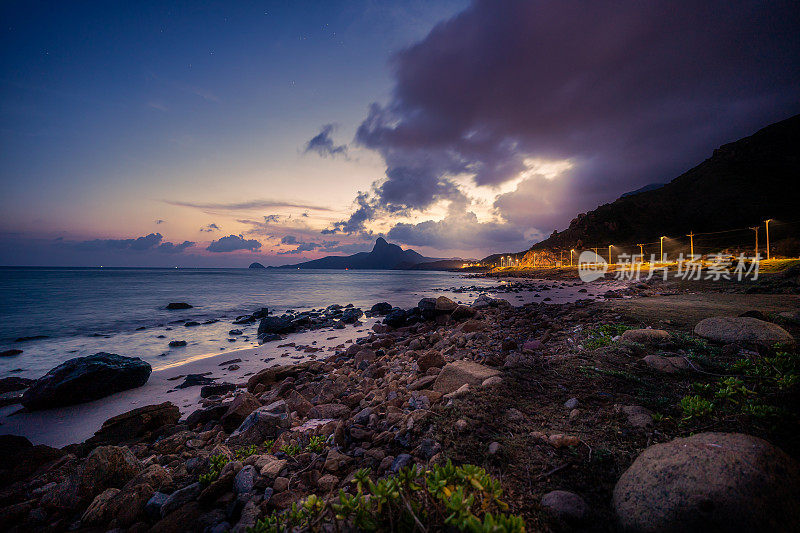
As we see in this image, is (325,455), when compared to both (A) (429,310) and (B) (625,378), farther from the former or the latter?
(A) (429,310)

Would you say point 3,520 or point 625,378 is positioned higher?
point 625,378

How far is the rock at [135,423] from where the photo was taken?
228 inches

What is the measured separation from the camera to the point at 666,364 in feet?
14.9

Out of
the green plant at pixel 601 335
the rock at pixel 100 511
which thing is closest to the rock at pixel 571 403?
the green plant at pixel 601 335

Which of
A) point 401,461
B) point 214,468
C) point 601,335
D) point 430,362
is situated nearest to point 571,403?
point 401,461

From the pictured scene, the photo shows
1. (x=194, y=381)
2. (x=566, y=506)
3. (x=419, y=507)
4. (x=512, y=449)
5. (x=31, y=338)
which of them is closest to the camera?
(x=419, y=507)

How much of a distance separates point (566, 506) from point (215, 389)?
9576mm

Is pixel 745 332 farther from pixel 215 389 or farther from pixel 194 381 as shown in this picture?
pixel 194 381

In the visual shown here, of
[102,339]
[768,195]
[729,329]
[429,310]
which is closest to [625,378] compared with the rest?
[729,329]

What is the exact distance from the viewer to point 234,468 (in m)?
3.31

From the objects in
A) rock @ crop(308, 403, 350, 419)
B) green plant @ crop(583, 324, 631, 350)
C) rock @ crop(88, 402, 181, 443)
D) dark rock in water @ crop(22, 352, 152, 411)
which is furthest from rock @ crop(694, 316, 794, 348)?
dark rock in water @ crop(22, 352, 152, 411)

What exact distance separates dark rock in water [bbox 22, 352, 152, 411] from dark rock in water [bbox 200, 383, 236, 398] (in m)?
2.92

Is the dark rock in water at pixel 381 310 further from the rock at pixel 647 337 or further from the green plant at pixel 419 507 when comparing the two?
the green plant at pixel 419 507

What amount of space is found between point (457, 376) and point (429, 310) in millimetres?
11621
